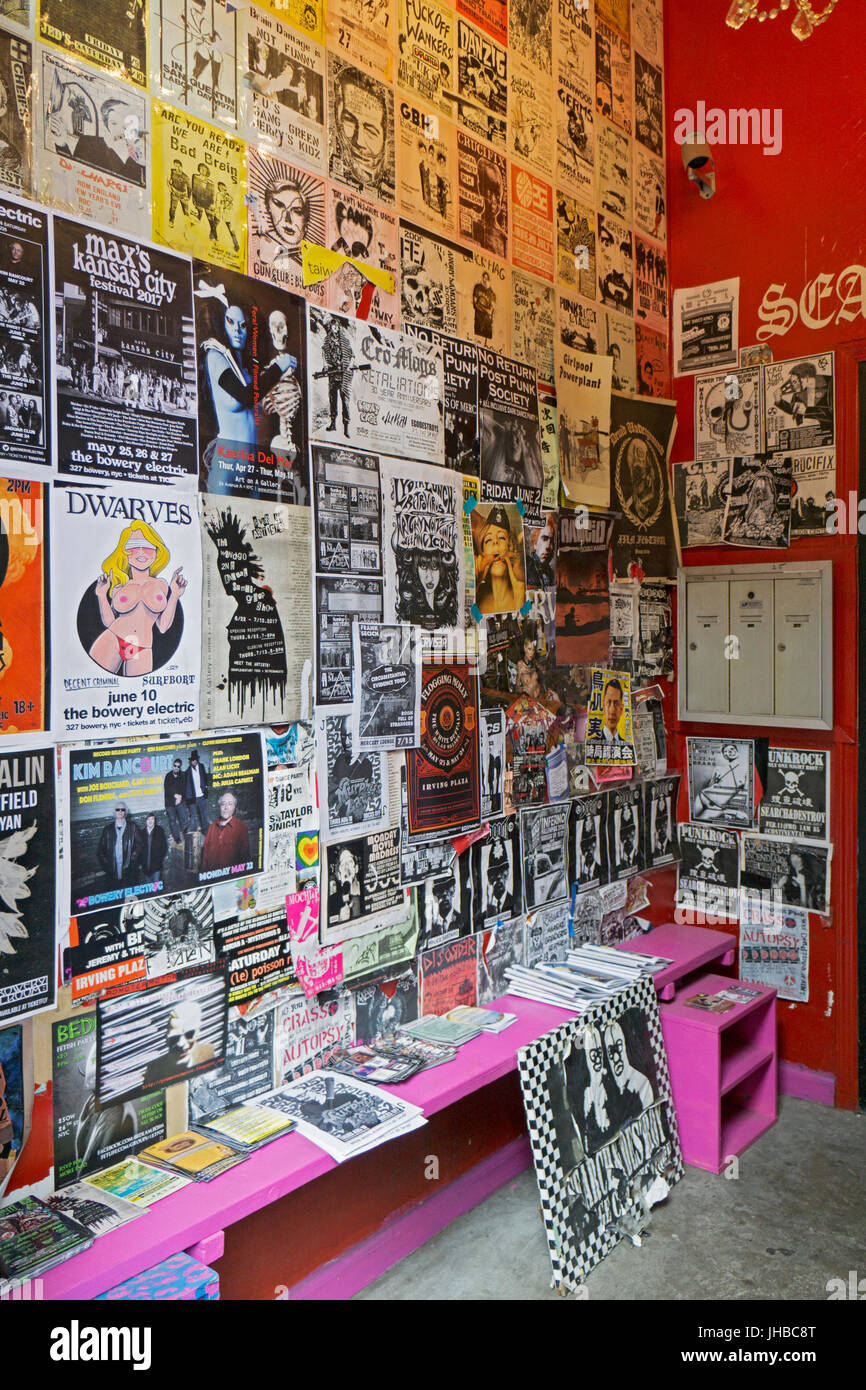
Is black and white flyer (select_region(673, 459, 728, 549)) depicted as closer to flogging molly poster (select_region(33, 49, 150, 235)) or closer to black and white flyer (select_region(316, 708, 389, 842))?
black and white flyer (select_region(316, 708, 389, 842))

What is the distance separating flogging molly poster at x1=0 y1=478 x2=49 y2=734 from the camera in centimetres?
158

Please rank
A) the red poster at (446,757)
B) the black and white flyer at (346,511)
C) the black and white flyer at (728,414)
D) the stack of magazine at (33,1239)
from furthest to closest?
the black and white flyer at (728,414), the red poster at (446,757), the black and white flyer at (346,511), the stack of magazine at (33,1239)

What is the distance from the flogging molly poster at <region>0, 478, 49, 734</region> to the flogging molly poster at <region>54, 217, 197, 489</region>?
0.10 meters

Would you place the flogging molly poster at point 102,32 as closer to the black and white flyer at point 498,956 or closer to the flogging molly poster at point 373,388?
the flogging molly poster at point 373,388

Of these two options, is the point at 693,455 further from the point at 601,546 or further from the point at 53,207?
the point at 53,207

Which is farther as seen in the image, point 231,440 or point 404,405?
point 404,405

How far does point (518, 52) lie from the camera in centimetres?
287

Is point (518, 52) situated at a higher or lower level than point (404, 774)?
higher

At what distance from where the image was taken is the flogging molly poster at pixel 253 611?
6.30ft

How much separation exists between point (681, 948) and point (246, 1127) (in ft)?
5.98

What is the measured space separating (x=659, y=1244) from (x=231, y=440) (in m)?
2.21

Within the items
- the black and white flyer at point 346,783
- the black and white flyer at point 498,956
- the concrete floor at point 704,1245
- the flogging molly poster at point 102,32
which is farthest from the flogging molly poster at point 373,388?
the concrete floor at point 704,1245

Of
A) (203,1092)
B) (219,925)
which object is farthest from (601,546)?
(203,1092)

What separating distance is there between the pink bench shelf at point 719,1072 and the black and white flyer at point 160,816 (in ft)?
5.01
